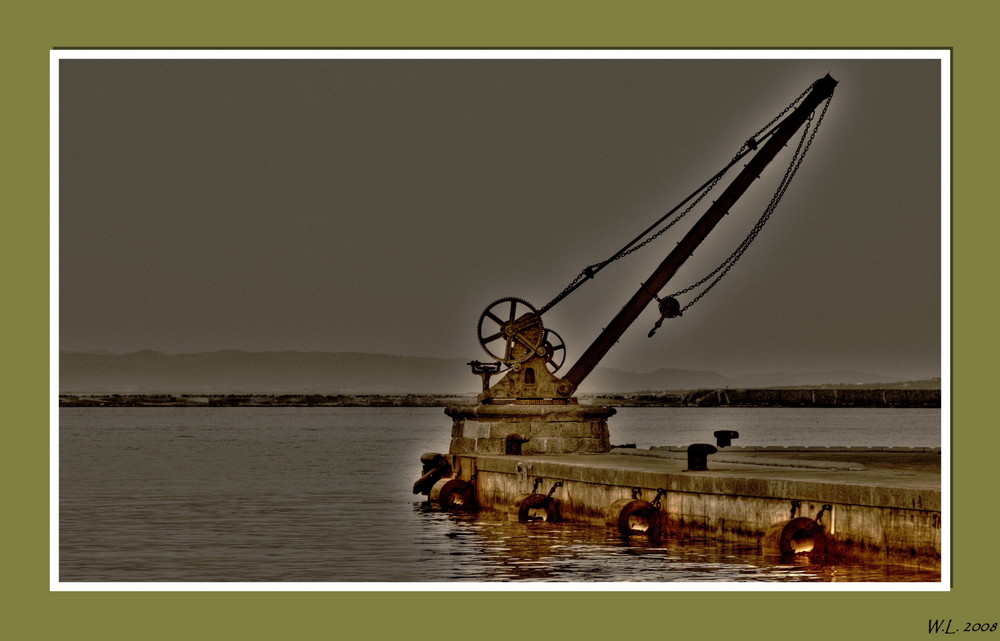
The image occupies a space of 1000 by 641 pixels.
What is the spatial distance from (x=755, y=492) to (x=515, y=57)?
316 inches

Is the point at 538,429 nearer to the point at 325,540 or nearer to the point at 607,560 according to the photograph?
the point at 325,540

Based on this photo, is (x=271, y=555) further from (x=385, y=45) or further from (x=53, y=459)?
(x=385, y=45)

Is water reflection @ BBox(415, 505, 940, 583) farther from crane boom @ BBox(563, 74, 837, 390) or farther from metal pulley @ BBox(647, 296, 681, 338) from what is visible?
metal pulley @ BBox(647, 296, 681, 338)

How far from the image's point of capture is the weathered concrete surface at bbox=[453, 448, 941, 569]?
20.2m

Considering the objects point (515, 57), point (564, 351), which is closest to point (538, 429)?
point (564, 351)

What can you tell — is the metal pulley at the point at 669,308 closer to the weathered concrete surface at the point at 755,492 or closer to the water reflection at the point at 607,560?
the weathered concrete surface at the point at 755,492

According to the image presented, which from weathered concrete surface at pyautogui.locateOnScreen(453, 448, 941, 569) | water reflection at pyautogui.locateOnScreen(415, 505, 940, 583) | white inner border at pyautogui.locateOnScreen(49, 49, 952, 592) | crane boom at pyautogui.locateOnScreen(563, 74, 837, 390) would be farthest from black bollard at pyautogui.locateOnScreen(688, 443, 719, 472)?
crane boom at pyautogui.locateOnScreen(563, 74, 837, 390)

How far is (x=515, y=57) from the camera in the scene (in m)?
18.5

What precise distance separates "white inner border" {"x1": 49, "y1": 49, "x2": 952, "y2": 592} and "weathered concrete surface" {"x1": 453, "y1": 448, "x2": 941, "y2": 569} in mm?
1947

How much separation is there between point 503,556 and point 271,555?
4.41 m

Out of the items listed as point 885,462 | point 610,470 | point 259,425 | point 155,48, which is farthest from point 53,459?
point 259,425

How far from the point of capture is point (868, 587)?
17188 mm

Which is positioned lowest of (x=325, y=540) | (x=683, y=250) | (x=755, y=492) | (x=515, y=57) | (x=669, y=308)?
(x=325, y=540)

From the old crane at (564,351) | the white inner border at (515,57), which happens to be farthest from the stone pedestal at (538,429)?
the white inner border at (515,57)
